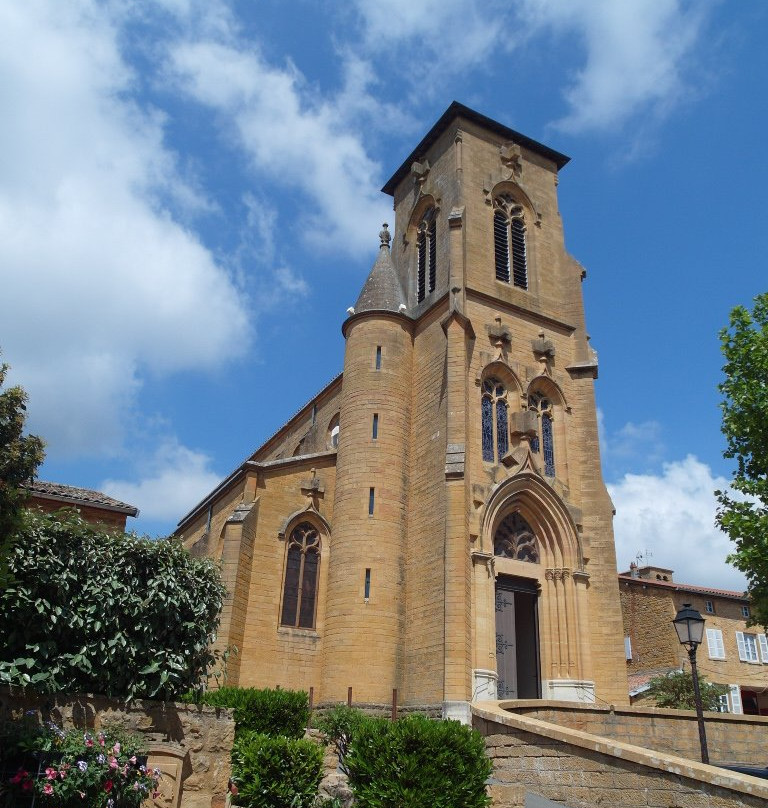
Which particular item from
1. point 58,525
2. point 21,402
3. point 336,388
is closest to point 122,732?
point 58,525

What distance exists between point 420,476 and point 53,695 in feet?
47.8

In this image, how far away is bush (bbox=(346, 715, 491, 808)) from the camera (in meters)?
10.0

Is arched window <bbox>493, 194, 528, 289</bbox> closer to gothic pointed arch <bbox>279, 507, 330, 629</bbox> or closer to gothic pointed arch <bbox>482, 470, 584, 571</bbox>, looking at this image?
gothic pointed arch <bbox>482, 470, 584, 571</bbox>

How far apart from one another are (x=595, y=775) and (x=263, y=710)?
8.38m

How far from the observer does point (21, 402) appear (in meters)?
10.1

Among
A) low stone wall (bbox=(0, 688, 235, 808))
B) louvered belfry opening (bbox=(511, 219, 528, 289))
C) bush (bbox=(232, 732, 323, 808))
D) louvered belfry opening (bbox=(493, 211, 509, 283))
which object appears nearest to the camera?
low stone wall (bbox=(0, 688, 235, 808))

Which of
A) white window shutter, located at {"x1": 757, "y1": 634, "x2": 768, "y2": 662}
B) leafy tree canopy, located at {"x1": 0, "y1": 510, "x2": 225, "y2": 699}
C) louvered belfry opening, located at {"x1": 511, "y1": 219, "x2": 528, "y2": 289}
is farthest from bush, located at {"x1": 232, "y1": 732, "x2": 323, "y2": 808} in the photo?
white window shutter, located at {"x1": 757, "y1": 634, "x2": 768, "y2": 662}

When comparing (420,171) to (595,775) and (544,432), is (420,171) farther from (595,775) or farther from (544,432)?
(595,775)

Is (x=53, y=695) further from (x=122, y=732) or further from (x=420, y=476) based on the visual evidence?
(x=420, y=476)

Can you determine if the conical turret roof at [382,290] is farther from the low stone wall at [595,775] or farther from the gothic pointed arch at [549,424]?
the low stone wall at [595,775]

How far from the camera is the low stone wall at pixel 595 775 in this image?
9.01m

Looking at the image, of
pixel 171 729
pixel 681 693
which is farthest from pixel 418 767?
pixel 681 693

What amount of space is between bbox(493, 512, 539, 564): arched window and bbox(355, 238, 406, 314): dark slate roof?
8240mm

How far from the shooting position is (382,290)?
26.7 metres
